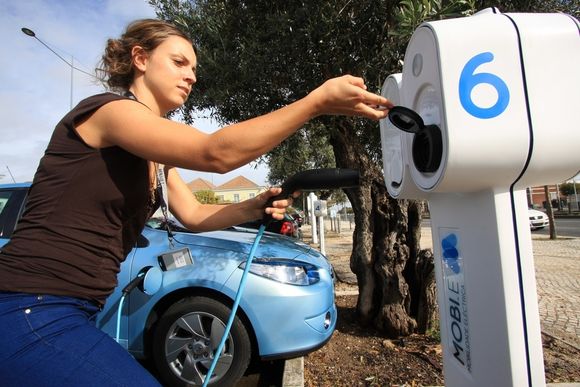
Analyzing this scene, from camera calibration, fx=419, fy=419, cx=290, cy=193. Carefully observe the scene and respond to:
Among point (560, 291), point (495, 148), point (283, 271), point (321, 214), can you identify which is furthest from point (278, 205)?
point (321, 214)

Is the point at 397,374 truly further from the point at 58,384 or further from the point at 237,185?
the point at 237,185

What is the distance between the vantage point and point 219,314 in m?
3.23

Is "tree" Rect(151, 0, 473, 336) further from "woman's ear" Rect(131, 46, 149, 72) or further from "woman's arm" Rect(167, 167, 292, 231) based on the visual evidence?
"woman's ear" Rect(131, 46, 149, 72)

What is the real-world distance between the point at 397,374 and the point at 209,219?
88.9 inches

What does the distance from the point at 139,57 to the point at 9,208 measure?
10.4 feet

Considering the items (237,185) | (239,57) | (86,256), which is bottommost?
(86,256)

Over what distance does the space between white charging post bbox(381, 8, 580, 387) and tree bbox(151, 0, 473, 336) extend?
89.9 inches

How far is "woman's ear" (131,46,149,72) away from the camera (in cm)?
145

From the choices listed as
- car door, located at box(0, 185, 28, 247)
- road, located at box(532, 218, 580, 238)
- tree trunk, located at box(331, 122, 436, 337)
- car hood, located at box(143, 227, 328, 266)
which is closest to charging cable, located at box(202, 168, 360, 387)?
car hood, located at box(143, 227, 328, 266)

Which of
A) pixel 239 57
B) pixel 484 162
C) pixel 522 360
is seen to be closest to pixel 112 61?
pixel 484 162

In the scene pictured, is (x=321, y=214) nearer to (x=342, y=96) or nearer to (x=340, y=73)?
(x=340, y=73)

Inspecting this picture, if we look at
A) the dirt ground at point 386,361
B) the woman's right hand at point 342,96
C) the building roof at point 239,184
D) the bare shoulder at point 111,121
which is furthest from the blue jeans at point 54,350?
the building roof at point 239,184

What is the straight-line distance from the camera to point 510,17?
1.07m

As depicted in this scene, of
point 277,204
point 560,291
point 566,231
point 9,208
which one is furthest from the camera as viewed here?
point 566,231
